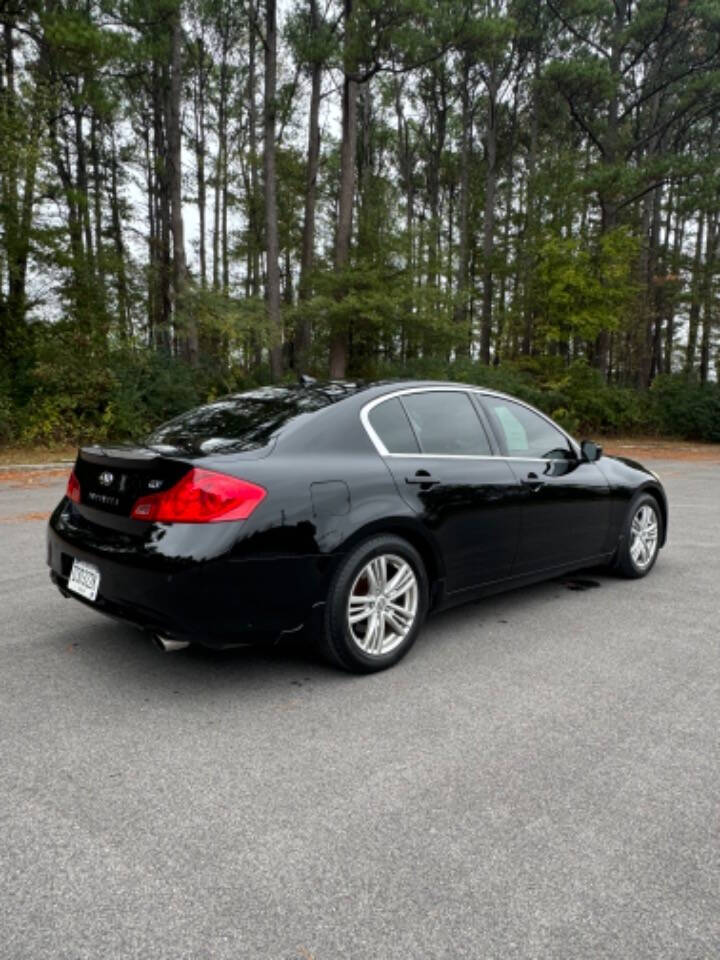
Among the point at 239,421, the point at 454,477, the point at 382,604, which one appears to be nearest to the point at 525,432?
the point at 454,477

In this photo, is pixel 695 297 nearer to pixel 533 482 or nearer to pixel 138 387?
pixel 138 387

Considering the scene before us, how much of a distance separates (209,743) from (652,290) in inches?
1341

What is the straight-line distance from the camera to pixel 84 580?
354cm

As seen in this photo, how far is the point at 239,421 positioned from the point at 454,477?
4.14 ft

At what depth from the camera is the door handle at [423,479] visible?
12.7ft

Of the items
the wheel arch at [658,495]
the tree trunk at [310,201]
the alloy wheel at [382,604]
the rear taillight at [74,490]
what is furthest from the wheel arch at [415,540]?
the tree trunk at [310,201]

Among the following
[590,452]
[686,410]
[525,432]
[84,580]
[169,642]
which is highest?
[686,410]

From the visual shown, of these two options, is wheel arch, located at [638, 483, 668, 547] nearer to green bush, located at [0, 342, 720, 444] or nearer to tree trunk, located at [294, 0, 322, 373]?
green bush, located at [0, 342, 720, 444]

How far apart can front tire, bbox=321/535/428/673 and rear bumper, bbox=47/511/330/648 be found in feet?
0.45

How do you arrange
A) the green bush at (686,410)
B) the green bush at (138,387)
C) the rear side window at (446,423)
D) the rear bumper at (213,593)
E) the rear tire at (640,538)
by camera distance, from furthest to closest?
the green bush at (686,410) < the green bush at (138,387) < the rear tire at (640,538) < the rear side window at (446,423) < the rear bumper at (213,593)

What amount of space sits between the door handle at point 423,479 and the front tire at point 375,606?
34 cm

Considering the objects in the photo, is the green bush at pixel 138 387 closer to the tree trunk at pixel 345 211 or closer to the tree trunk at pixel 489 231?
the tree trunk at pixel 345 211

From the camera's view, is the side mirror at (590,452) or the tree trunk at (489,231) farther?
the tree trunk at (489,231)

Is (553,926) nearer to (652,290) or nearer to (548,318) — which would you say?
(548,318)
